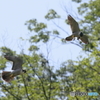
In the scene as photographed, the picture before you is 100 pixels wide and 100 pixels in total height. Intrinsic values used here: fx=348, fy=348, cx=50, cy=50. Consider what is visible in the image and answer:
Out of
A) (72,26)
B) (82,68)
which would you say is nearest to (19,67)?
(72,26)

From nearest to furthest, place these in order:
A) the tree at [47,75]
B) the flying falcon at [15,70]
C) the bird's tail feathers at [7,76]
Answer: the bird's tail feathers at [7,76]
the flying falcon at [15,70]
the tree at [47,75]

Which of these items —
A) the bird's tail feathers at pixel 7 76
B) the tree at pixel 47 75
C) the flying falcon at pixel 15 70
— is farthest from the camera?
the tree at pixel 47 75

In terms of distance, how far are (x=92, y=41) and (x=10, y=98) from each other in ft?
17.8

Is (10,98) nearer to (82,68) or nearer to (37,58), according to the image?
(37,58)

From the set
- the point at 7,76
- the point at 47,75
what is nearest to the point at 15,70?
the point at 7,76

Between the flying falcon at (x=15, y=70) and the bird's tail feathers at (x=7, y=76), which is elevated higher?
the flying falcon at (x=15, y=70)

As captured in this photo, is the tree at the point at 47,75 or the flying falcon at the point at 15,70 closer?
the flying falcon at the point at 15,70

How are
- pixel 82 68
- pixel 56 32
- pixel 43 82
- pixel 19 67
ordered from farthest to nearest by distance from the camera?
pixel 56 32
pixel 43 82
pixel 82 68
pixel 19 67

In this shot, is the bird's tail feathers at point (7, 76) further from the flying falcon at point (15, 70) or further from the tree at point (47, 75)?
the tree at point (47, 75)

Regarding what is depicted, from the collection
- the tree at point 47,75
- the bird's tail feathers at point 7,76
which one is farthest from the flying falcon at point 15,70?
the tree at point 47,75

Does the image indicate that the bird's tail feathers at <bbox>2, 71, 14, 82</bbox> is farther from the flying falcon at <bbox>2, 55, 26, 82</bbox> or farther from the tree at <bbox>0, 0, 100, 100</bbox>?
the tree at <bbox>0, 0, 100, 100</bbox>

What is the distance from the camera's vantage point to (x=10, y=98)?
18.8m

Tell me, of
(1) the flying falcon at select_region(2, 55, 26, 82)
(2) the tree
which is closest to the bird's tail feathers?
(1) the flying falcon at select_region(2, 55, 26, 82)

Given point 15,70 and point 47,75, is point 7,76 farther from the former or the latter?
point 47,75
